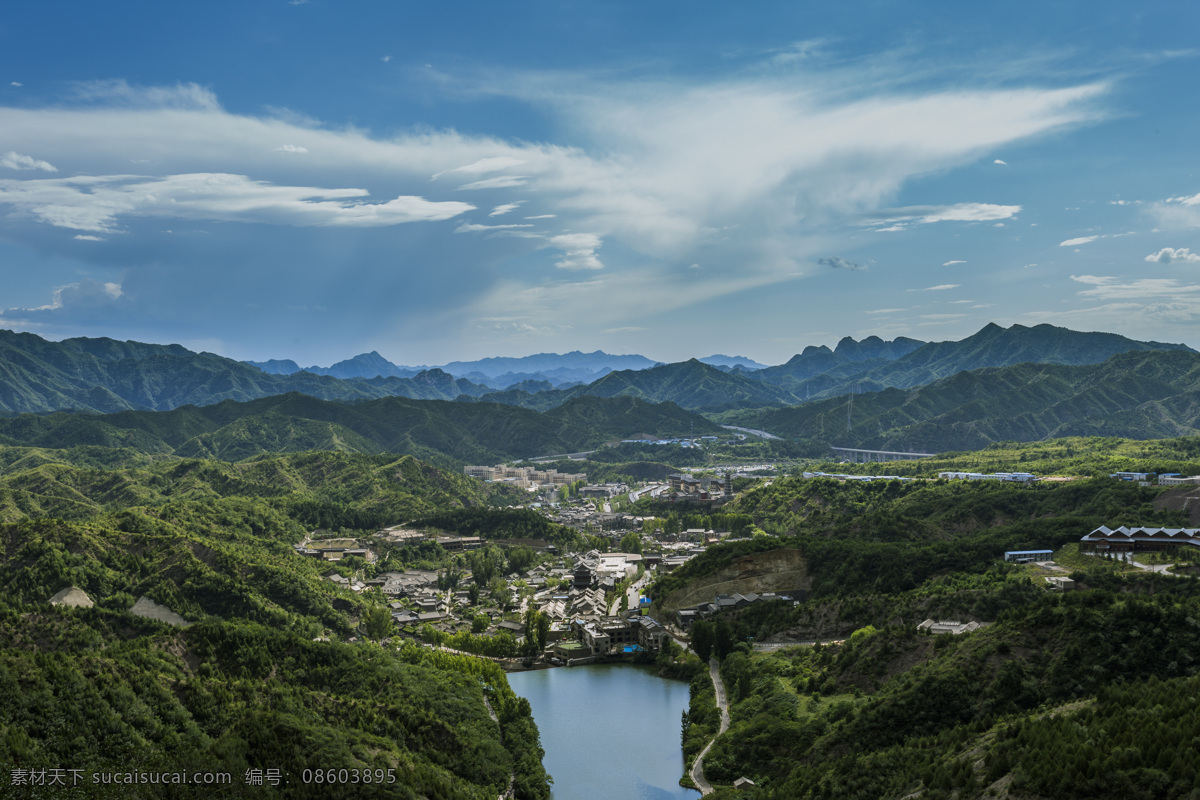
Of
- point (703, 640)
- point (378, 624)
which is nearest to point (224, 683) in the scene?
point (378, 624)

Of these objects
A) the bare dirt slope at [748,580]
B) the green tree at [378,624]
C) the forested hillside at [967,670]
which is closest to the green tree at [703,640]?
the forested hillside at [967,670]

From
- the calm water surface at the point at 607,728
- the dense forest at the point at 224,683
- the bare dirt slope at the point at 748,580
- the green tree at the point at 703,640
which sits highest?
the dense forest at the point at 224,683

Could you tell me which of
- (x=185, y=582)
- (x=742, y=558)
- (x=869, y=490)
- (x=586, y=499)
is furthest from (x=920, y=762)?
(x=586, y=499)

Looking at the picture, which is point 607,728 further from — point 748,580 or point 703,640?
point 748,580

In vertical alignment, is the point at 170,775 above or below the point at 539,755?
above

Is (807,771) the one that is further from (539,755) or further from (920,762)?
(539,755)

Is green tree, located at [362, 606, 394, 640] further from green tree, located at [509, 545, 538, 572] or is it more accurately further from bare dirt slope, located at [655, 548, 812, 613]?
green tree, located at [509, 545, 538, 572]

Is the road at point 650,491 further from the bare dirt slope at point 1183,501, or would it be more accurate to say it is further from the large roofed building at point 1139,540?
the large roofed building at point 1139,540
